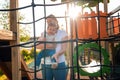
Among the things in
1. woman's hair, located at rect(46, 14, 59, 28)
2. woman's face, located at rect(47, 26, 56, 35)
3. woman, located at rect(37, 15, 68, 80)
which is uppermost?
woman's hair, located at rect(46, 14, 59, 28)

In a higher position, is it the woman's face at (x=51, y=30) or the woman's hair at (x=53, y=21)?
the woman's hair at (x=53, y=21)

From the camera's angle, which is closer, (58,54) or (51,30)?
(58,54)

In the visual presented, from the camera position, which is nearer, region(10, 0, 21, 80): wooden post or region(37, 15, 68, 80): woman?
region(37, 15, 68, 80): woman

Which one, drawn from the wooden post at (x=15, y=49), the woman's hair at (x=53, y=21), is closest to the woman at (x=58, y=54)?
the woman's hair at (x=53, y=21)

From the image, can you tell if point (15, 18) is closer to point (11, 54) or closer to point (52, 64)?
point (11, 54)

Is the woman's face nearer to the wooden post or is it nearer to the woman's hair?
the woman's hair

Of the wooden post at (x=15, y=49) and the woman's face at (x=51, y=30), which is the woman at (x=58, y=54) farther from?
the wooden post at (x=15, y=49)

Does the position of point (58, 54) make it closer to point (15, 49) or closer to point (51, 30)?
point (51, 30)

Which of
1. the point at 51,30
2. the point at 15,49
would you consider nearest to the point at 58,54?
the point at 51,30

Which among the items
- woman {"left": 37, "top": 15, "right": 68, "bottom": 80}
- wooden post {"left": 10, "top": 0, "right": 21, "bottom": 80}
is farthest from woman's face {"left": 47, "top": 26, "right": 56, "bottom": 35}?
wooden post {"left": 10, "top": 0, "right": 21, "bottom": 80}

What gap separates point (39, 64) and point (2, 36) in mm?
588

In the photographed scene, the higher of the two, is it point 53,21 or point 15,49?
point 53,21

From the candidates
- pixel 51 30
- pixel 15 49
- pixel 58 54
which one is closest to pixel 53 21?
pixel 51 30

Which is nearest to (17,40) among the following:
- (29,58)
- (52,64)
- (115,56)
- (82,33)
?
(52,64)
